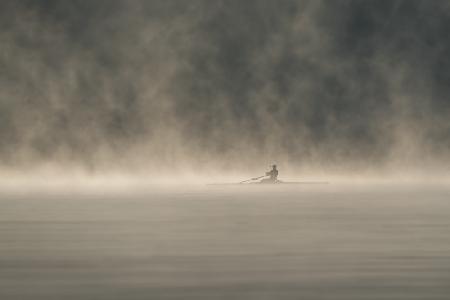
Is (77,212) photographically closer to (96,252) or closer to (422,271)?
(96,252)

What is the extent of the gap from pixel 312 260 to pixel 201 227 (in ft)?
15.3

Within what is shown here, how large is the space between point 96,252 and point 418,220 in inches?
280

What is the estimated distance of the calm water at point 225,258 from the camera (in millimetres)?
7410

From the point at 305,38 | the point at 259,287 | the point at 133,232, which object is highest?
the point at 305,38

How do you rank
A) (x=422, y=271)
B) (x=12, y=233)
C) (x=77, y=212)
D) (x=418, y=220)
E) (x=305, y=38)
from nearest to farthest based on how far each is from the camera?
1. (x=422, y=271)
2. (x=12, y=233)
3. (x=418, y=220)
4. (x=77, y=212)
5. (x=305, y=38)

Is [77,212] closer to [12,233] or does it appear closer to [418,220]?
[12,233]

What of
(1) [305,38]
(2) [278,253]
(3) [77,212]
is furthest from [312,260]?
(1) [305,38]

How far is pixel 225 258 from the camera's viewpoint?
944 centimetres

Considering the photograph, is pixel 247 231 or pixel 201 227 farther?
pixel 201 227

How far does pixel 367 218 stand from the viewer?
1579 cm

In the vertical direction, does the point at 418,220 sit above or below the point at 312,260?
above

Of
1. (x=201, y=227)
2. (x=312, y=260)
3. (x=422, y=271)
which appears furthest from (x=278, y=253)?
(x=201, y=227)

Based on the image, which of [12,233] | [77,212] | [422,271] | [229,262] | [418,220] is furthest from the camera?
[77,212]

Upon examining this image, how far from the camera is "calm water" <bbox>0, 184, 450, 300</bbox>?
7410 millimetres
